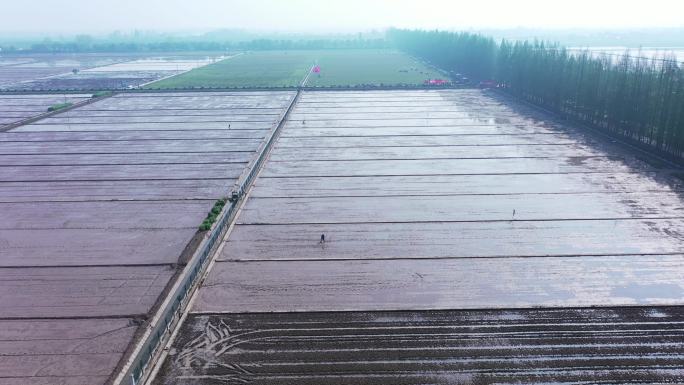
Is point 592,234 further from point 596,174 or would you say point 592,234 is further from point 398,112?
point 398,112

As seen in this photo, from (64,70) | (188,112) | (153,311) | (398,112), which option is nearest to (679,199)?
(153,311)

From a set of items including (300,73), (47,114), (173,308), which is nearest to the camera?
(173,308)

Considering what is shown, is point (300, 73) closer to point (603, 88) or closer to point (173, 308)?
point (603, 88)

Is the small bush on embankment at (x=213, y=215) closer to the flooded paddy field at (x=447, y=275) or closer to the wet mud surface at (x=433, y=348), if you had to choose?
the flooded paddy field at (x=447, y=275)

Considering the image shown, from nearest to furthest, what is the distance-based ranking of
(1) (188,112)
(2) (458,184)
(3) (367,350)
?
(3) (367,350) < (2) (458,184) < (1) (188,112)

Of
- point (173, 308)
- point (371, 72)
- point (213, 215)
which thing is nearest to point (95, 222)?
point (213, 215)
